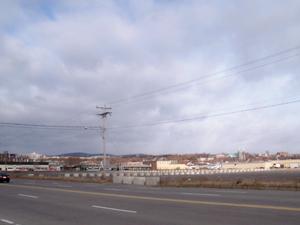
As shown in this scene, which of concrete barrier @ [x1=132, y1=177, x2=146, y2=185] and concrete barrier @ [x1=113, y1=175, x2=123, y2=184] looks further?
concrete barrier @ [x1=113, y1=175, x2=123, y2=184]

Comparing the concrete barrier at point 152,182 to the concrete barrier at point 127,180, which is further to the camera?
the concrete barrier at point 127,180

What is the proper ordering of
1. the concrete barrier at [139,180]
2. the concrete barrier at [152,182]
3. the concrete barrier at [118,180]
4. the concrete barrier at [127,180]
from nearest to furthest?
1. the concrete barrier at [152,182]
2. the concrete barrier at [139,180]
3. the concrete barrier at [127,180]
4. the concrete barrier at [118,180]

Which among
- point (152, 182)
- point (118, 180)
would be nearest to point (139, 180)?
point (152, 182)

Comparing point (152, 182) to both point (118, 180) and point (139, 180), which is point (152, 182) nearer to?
point (139, 180)

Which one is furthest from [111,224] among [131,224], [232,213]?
[232,213]

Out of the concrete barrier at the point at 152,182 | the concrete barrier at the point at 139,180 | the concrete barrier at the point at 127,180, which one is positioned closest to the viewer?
the concrete barrier at the point at 152,182

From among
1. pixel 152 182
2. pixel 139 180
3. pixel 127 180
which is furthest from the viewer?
pixel 127 180

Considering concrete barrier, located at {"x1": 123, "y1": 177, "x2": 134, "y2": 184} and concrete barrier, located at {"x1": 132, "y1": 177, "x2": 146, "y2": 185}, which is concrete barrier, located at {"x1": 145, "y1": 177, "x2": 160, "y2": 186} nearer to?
concrete barrier, located at {"x1": 132, "y1": 177, "x2": 146, "y2": 185}

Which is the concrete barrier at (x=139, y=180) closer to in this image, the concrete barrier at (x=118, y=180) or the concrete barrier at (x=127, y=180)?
the concrete barrier at (x=127, y=180)

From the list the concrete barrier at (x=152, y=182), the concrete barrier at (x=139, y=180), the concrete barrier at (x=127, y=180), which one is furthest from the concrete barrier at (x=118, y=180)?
the concrete barrier at (x=152, y=182)

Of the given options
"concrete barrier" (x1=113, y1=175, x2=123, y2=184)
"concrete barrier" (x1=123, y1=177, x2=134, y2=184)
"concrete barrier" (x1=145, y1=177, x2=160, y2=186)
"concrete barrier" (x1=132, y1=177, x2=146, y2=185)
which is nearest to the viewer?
"concrete barrier" (x1=145, y1=177, x2=160, y2=186)

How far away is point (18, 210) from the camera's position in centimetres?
2003

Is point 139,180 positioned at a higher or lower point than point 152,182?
higher

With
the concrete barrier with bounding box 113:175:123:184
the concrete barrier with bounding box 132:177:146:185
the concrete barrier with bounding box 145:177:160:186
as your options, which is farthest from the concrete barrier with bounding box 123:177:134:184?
the concrete barrier with bounding box 145:177:160:186
